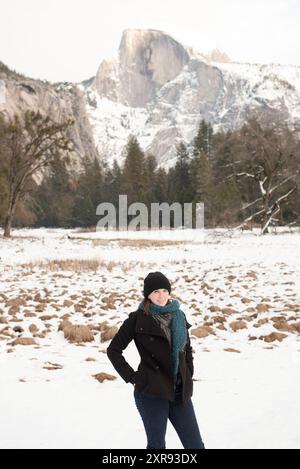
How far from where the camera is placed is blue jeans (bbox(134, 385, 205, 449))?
3.19 meters

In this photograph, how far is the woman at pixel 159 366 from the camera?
10.5ft

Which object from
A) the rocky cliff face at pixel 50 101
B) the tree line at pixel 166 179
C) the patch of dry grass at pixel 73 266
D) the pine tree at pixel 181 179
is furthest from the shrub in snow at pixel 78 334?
the rocky cliff face at pixel 50 101

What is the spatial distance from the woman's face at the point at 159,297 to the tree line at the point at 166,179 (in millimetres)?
27325

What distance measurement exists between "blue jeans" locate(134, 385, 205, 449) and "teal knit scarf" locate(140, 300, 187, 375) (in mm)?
245

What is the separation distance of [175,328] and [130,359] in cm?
395

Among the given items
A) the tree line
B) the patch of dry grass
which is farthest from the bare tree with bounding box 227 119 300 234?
the patch of dry grass

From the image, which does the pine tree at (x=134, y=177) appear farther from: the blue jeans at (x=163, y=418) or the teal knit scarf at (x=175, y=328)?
the blue jeans at (x=163, y=418)

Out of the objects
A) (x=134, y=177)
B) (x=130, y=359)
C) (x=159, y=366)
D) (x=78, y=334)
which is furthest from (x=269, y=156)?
(x=134, y=177)

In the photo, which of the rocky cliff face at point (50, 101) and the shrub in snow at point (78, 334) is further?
the rocky cliff face at point (50, 101)

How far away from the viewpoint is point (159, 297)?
334 cm

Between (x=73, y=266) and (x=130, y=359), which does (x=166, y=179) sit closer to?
(x=73, y=266)

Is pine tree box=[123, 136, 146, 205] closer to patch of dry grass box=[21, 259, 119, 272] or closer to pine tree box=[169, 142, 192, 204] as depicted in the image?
pine tree box=[169, 142, 192, 204]
